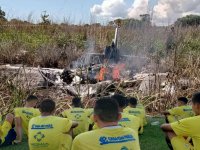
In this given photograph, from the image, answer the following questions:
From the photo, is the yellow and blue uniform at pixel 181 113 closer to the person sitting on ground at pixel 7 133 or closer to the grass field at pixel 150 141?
the grass field at pixel 150 141

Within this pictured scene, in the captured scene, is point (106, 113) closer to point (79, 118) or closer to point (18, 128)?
point (79, 118)

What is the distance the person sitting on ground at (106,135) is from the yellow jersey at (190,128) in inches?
45.9

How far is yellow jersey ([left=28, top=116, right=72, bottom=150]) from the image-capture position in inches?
232

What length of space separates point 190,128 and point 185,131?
0.08 m

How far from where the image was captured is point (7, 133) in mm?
7340

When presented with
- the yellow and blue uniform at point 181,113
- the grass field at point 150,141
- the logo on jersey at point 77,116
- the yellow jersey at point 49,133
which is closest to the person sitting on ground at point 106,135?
the yellow jersey at point 49,133

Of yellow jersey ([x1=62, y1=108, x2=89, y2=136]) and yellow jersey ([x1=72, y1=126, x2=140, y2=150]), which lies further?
yellow jersey ([x1=62, y1=108, x2=89, y2=136])

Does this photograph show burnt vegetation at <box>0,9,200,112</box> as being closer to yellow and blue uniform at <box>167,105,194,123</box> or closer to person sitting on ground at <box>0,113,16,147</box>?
person sitting on ground at <box>0,113,16,147</box>

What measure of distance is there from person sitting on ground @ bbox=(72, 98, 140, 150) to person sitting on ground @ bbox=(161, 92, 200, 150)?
3.84 feet

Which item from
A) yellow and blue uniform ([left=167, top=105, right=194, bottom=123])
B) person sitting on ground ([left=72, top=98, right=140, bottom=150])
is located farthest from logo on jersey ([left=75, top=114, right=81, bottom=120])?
person sitting on ground ([left=72, top=98, right=140, bottom=150])

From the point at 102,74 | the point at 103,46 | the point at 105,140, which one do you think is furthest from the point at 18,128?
the point at 103,46

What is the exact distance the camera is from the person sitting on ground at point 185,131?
4746mm

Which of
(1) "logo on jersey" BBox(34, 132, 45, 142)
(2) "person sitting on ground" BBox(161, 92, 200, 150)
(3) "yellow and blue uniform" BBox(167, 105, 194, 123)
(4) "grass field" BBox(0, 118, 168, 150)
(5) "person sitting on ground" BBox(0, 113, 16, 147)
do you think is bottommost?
(4) "grass field" BBox(0, 118, 168, 150)

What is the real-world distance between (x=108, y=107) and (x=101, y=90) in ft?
25.1
